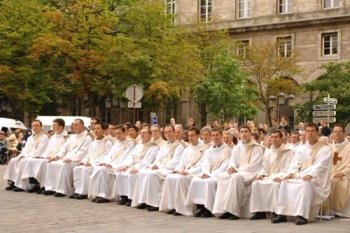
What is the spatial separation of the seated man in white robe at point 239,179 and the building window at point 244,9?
37655 mm

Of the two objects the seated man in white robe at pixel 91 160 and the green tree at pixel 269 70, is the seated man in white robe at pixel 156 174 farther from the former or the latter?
the green tree at pixel 269 70

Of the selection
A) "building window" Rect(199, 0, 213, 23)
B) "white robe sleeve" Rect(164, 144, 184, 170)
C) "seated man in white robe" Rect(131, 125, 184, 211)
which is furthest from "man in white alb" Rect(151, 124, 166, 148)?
"building window" Rect(199, 0, 213, 23)

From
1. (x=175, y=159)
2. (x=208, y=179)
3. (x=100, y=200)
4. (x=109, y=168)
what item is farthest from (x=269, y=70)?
(x=208, y=179)

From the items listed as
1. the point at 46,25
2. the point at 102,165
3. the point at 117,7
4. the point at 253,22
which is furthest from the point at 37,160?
the point at 253,22

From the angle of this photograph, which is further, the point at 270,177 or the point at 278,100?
the point at 278,100

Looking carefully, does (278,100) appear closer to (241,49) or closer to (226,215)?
(241,49)

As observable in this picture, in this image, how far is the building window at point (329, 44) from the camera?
157 feet

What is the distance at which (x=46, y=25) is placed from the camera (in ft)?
149

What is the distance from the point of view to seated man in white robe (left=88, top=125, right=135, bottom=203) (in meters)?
17.9

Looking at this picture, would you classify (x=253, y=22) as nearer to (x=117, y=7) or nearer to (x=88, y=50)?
(x=117, y=7)

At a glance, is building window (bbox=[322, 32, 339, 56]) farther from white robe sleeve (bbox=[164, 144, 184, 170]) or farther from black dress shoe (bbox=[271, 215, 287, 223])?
black dress shoe (bbox=[271, 215, 287, 223])

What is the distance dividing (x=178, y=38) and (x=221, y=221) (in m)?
31.0

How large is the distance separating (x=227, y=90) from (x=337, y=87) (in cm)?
601

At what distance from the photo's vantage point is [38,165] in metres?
19.8
